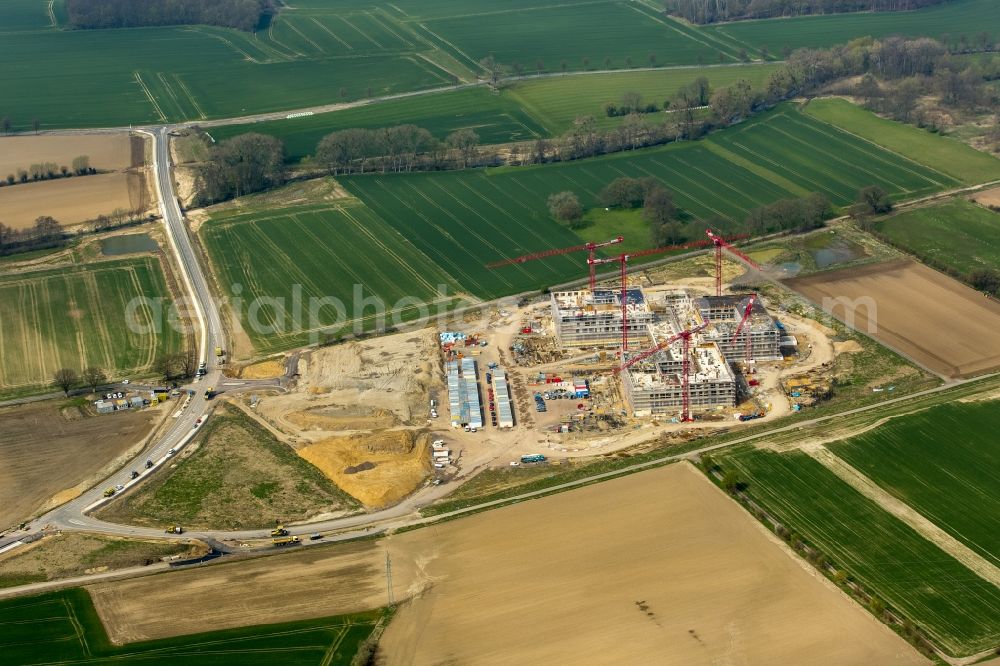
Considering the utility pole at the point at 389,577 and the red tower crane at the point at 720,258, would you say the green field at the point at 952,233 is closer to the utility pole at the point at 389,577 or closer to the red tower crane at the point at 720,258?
the red tower crane at the point at 720,258

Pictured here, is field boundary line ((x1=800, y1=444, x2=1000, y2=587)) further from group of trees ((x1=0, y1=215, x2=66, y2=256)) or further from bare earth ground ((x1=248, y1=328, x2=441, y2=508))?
group of trees ((x1=0, y1=215, x2=66, y2=256))

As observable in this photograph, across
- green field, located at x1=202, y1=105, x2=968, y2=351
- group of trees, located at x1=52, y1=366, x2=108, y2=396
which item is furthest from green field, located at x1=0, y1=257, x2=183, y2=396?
green field, located at x1=202, y1=105, x2=968, y2=351

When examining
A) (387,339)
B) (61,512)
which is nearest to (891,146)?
(387,339)

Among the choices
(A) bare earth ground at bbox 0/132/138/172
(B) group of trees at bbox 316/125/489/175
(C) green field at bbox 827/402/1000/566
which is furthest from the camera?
(A) bare earth ground at bbox 0/132/138/172

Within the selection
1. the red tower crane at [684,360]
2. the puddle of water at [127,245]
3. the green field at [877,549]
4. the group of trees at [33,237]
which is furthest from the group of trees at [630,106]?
the green field at [877,549]

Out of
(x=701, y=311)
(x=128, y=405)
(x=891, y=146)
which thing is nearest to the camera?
(x=128, y=405)

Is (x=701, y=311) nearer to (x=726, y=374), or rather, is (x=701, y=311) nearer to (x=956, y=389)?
(x=726, y=374)

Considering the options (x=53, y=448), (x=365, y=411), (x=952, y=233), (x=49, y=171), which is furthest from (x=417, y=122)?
(x=53, y=448)
